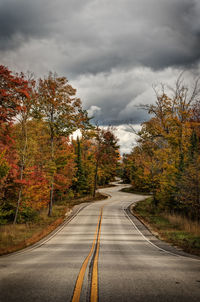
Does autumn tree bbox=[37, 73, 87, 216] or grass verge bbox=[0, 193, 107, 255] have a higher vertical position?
autumn tree bbox=[37, 73, 87, 216]

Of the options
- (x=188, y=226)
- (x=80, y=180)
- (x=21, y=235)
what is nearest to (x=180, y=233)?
(x=188, y=226)

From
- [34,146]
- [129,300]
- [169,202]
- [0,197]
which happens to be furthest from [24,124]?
[169,202]

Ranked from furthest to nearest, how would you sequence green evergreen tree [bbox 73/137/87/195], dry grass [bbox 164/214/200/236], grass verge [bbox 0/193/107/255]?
1. green evergreen tree [bbox 73/137/87/195]
2. dry grass [bbox 164/214/200/236]
3. grass verge [bbox 0/193/107/255]

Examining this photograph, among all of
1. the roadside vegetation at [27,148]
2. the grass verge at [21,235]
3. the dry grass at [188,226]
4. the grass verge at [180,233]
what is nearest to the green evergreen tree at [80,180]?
the roadside vegetation at [27,148]

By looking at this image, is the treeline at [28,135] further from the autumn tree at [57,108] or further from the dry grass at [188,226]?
the dry grass at [188,226]

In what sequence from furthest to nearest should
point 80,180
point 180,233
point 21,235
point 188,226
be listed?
1. point 80,180
2. point 188,226
3. point 180,233
4. point 21,235

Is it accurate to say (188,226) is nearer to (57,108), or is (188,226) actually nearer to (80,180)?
(57,108)

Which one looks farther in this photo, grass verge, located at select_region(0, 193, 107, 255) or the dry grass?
the dry grass

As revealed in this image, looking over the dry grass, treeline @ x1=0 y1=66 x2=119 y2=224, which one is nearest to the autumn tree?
treeline @ x1=0 y1=66 x2=119 y2=224

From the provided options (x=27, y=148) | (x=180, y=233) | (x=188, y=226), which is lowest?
(x=180, y=233)

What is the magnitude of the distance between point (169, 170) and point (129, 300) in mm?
22533

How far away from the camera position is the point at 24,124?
61.4 feet

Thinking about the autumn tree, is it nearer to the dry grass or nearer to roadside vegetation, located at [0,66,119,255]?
roadside vegetation, located at [0,66,119,255]

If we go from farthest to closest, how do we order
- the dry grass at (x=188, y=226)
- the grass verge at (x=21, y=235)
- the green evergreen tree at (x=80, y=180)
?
the green evergreen tree at (x=80, y=180) < the dry grass at (x=188, y=226) < the grass verge at (x=21, y=235)
